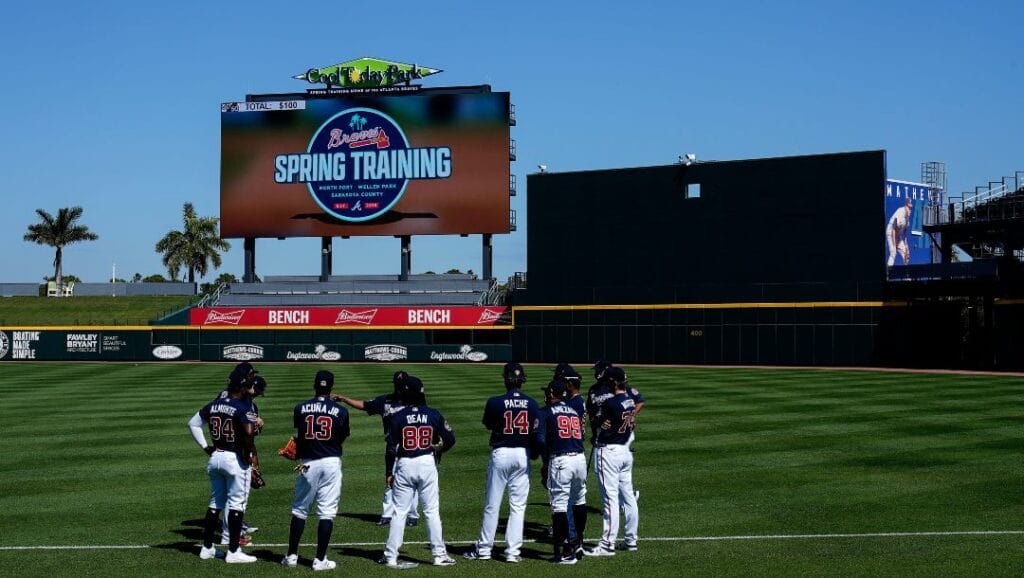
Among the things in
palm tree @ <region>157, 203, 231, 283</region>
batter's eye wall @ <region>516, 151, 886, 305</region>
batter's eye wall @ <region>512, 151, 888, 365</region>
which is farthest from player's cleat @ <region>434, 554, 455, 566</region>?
palm tree @ <region>157, 203, 231, 283</region>

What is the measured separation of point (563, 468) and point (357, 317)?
Answer: 54442 millimetres

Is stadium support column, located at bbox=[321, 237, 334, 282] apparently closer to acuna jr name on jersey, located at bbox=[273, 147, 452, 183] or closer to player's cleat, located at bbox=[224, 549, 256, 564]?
acuna jr name on jersey, located at bbox=[273, 147, 452, 183]

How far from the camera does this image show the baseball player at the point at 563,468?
11.6 m

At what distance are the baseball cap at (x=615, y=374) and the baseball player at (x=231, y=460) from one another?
4.14 m

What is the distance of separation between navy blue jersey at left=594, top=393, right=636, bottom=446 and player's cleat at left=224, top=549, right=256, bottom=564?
4.09 m

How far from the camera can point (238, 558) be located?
11539 mm

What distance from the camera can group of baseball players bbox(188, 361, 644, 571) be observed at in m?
11.2

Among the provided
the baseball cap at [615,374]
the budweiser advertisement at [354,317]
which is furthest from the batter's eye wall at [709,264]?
the baseball cap at [615,374]

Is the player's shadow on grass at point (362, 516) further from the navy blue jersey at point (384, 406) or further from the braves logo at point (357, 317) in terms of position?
the braves logo at point (357, 317)

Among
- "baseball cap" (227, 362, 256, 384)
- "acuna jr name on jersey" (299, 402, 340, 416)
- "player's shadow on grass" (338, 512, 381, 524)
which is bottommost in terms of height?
"player's shadow on grass" (338, 512, 381, 524)

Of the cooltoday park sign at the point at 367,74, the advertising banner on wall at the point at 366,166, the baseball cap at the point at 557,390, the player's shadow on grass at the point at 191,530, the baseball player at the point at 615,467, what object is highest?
the cooltoday park sign at the point at 367,74

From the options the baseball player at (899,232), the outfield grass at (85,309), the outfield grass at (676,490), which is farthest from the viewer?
the outfield grass at (85,309)

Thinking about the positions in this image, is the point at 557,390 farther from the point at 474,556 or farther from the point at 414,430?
the point at 474,556

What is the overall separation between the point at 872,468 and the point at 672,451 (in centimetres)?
367
